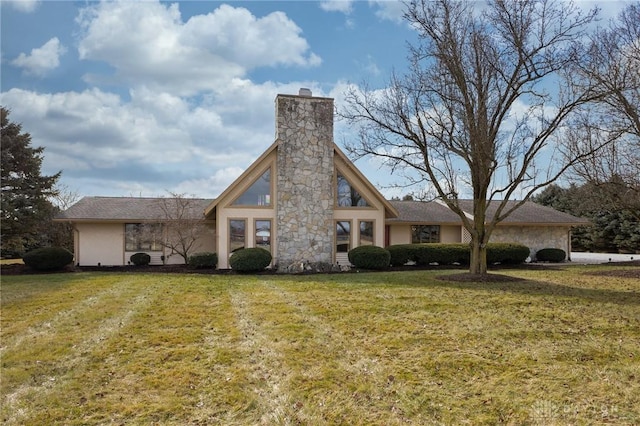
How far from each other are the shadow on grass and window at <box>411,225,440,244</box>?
9222mm

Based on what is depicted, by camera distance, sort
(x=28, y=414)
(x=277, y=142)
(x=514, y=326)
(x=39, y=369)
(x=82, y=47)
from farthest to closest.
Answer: (x=277, y=142)
(x=82, y=47)
(x=514, y=326)
(x=39, y=369)
(x=28, y=414)

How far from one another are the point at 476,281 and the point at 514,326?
6444mm

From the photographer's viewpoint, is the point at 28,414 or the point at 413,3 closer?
the point at 28,414

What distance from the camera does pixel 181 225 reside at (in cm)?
1967

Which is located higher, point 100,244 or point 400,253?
point 100,244

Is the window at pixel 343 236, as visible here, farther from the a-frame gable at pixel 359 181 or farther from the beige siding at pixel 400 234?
the beige siding at pixel 400 234

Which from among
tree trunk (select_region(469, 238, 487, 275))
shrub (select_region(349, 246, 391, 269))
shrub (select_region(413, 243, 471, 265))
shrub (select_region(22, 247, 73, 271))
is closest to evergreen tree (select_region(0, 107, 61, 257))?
shrub (select_region(22, 247, 73, 271))

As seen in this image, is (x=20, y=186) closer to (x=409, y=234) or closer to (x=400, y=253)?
(x=400, y=253)

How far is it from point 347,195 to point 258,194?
4.05 meters

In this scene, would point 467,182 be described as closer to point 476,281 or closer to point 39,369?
point 476,281

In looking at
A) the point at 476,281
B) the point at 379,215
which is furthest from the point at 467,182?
the point at 379,215

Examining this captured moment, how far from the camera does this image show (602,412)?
4.87 m

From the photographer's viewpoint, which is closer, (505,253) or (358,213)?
(358,213)

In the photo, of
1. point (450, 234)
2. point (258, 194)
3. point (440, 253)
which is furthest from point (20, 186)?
point (450, 234)
